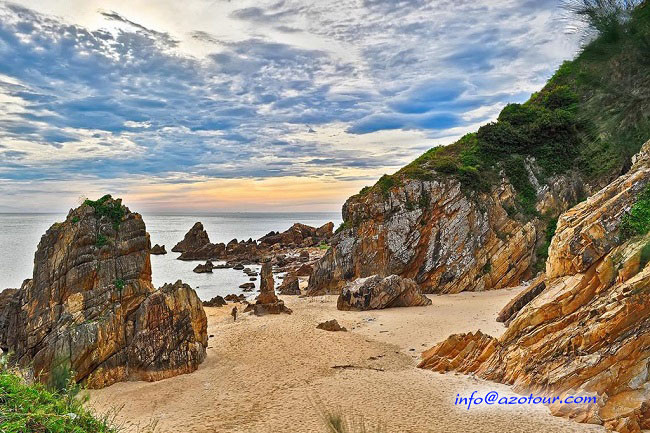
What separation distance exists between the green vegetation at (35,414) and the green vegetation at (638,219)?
13.5 meters

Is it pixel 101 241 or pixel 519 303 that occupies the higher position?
pixel 101 241

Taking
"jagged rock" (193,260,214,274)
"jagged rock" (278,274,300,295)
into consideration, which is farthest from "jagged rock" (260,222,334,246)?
"jagged rock" (278,274,300,295)

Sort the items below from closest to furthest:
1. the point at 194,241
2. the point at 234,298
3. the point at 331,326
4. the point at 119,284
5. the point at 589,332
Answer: the point at 589,332 → the point at 119,284 → the point at 331,326 → the point at 234,298 → the point at 194,241

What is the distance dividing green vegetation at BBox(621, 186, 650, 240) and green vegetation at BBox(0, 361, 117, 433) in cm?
1348

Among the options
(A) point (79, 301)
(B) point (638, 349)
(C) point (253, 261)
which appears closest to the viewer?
(B) point (638, 349)

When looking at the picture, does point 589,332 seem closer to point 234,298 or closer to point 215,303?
point 215,303

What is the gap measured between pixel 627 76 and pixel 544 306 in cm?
673

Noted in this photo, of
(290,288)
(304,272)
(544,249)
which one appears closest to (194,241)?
(304,272)

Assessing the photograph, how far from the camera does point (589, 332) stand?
11.1 metres

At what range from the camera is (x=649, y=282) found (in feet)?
34.2

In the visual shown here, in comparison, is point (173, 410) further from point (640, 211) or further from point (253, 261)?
point (253, 261)

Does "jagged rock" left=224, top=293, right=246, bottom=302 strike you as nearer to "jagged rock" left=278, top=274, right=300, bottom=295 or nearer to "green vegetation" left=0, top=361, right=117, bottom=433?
"jagged rock" left=278, top=274, right=300, bottom=295

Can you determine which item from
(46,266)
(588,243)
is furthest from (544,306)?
(46,266)

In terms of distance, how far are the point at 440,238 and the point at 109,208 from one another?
2173cm
